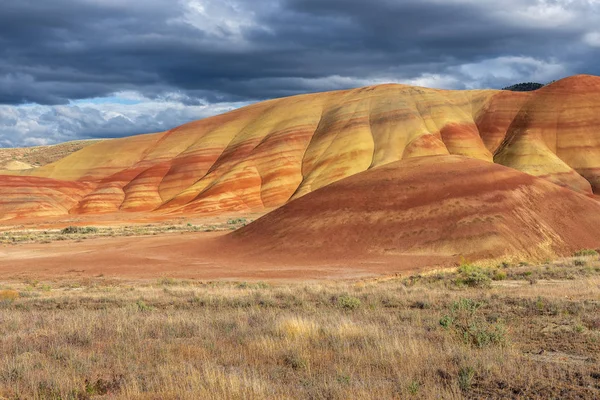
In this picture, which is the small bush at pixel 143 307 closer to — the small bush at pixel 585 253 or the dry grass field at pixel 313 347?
the dry grass field at pixel 313 347

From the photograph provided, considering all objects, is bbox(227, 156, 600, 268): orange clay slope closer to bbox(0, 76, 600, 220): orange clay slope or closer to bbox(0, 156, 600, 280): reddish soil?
bbox(0, 156, 600, 280): reddish soil

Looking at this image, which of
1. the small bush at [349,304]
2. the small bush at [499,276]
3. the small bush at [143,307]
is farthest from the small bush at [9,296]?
the small bush at [499,276]

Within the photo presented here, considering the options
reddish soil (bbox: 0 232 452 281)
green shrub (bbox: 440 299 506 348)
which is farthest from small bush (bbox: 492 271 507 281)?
green shrub (bbox: 440 299 506 348)

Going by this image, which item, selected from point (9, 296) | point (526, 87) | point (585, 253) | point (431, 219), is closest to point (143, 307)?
point (9, 296)

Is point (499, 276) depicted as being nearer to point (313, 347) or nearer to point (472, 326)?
point (472, 326)

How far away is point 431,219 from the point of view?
32938mm

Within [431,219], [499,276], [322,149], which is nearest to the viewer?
[499,276]

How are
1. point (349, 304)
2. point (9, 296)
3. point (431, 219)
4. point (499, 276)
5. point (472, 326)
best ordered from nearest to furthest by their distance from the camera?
1. point (472, 326)
2. point (349, 304)
3. point (9, 296)
4. point (499, 276)
5. point (431, 219)

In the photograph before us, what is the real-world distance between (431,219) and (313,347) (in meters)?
24.8

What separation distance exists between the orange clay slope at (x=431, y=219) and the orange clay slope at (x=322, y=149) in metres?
48.1

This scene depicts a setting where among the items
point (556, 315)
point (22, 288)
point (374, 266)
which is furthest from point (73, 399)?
point (374, 266)

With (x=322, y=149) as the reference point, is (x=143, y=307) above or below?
below

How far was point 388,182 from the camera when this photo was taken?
37.5m

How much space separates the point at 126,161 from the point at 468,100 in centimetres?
7187
